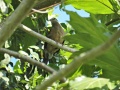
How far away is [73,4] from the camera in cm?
163

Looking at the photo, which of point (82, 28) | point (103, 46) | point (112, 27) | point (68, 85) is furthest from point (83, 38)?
point (112, 27)

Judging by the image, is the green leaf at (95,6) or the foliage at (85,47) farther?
the green leaf at (95,6)

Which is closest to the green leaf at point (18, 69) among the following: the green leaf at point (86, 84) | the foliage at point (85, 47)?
the foliage at point (85, 47)

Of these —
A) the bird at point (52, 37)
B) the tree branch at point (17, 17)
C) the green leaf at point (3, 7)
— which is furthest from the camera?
the bird at point (52, 37)

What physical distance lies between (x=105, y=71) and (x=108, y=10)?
508mm

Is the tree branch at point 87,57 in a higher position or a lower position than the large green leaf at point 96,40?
higher

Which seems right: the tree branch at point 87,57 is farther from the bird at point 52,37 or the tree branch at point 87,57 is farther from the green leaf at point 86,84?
the bird at point 52,37

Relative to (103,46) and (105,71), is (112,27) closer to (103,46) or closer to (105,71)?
(105,71)

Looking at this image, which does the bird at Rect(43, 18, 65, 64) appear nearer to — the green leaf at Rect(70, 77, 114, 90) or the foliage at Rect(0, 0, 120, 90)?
the foliage at Rect(0, 0, 120, 90)

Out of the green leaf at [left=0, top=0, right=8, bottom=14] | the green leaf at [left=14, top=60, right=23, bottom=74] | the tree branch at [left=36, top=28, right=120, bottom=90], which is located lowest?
the green leaf at [left=14, top=60, right=23, bottom=74]

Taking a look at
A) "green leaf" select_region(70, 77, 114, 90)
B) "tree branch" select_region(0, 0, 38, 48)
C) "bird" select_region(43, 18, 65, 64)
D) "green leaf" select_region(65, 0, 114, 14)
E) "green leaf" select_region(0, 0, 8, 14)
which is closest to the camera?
"green leaf" select_region(70, 77, 114, 90)

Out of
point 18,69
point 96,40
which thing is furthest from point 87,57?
point 18,69

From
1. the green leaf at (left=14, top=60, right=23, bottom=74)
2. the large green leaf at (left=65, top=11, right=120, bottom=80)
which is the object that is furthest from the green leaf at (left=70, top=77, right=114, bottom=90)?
the green leaf at (left=14, top=60, right=23, bottom=74)

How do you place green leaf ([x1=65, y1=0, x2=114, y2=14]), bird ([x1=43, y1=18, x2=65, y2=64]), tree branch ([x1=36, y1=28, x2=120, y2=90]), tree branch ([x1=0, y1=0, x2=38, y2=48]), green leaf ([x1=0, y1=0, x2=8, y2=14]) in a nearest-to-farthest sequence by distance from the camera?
tree branch ([x1=36, y1=28, x2=120, y2=90]) → tree branch ([x1=0, y1=0, x2=38, y2=48]) → green leaf ([x1=65, y1=0, x2=114, y2=14]) → green leaf ([x1=0, y1=0, x2=8, y2=14]) → bird ([x1=43, y1=18, x2=65, y2=64])
